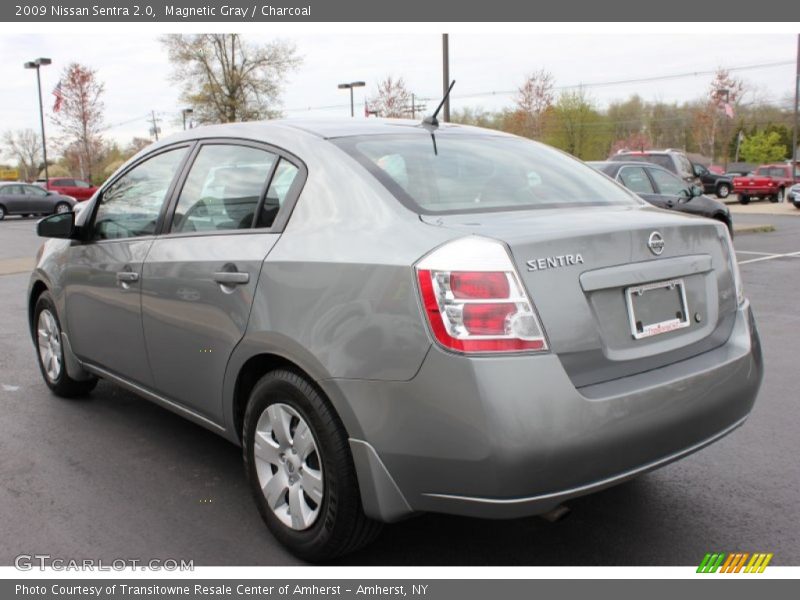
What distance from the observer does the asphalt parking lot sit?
3.09 metres

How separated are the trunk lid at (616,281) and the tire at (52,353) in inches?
128

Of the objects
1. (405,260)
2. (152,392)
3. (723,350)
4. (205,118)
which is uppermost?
(205,118)

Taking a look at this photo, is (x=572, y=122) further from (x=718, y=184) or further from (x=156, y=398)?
(x=156, y=398)

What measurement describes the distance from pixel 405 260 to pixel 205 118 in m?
50.6

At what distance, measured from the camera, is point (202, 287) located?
3395mm

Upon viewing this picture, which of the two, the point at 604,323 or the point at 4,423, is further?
the point at 4,423

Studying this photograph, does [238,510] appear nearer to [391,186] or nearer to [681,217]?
[391,186]

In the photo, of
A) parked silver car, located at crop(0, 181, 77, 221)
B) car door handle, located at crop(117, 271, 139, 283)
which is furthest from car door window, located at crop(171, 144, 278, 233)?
parked silver car, located at crop(0, 181, 77, 221)

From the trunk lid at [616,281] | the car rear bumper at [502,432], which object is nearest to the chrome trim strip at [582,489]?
the car rear bumper at [502,432]

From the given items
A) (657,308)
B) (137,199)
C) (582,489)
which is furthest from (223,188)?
(582,489)

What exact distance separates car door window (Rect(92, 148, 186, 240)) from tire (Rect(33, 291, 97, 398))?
2.91ft

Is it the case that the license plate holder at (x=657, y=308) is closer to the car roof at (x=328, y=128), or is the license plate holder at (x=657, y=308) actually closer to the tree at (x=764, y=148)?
the car roof at (x=328, y=128)

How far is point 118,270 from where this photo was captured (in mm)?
4094

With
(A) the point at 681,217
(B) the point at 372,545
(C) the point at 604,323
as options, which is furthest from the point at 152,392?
(A) the point at 681,217
